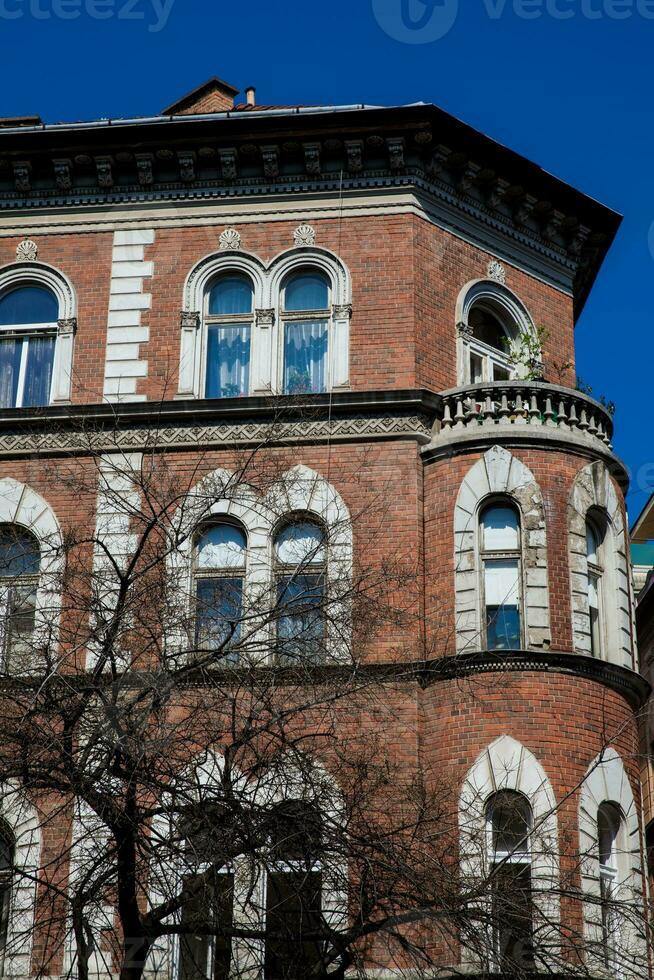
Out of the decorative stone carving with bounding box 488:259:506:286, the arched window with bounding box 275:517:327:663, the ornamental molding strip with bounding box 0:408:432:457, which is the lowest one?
the arched window with bounding box 275:517:327:663

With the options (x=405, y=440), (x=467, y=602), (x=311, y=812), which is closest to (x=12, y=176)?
(x=405, y=440)

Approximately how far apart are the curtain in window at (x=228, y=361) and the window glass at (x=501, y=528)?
175 inches

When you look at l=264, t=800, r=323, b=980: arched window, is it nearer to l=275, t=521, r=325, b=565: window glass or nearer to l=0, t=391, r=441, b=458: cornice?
l=275, t=521, r=325, b=565: window glass

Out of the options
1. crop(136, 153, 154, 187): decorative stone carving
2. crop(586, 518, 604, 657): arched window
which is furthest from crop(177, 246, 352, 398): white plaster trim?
crop(586, 518, 604, 657): arched window

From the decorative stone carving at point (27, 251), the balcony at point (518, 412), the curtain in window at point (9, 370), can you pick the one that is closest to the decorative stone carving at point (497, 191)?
the balcony at point (518, 412)

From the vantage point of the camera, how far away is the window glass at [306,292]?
25.6 metres

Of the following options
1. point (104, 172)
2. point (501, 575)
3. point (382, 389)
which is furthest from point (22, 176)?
point (501, 575)

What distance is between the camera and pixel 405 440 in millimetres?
24031

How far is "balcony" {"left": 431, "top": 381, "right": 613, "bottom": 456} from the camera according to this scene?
23.7m

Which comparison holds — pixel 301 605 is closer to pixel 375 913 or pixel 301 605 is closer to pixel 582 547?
pixel 375 913

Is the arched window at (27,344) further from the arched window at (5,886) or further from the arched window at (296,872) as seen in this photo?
the arched window at (296,872)

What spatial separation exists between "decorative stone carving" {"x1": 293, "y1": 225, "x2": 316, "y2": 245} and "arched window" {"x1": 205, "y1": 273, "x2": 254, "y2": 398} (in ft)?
3.39

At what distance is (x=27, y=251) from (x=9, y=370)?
2.08 metres

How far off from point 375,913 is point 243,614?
3.73 metres
